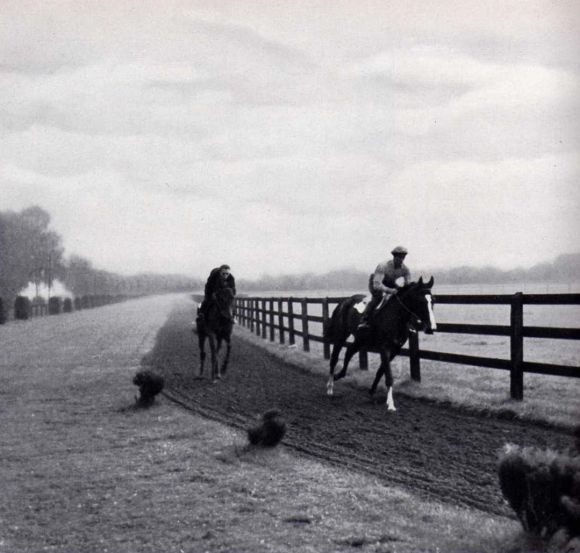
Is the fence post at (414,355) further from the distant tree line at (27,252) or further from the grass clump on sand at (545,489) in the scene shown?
the distant tree line at (27,252)

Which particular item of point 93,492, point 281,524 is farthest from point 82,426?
point 281,524

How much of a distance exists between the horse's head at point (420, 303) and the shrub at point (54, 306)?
4658 cm

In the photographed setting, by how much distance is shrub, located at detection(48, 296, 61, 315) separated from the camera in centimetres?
5175

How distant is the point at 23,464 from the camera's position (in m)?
7.00

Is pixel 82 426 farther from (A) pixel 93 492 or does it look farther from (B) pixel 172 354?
(B) pixel 172 354

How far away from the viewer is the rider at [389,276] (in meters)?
9.80

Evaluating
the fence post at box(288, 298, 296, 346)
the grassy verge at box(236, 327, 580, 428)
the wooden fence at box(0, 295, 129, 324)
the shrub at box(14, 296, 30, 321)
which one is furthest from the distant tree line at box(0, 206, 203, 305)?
the grassy verge at box(236, 327, 580, 428)

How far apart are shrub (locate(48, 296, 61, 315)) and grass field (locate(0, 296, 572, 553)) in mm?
44848

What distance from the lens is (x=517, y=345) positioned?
8.90 m

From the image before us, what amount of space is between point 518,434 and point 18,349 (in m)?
18.3

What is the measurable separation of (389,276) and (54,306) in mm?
46854

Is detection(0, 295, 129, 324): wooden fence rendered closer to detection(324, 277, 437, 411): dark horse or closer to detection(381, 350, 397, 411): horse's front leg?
detection(324, 277, 437, 411): dark horse

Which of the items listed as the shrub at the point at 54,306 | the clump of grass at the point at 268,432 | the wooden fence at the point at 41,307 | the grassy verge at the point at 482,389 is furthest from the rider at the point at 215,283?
the shrub at the point at 54,306

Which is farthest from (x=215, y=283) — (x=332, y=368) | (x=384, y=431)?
(x=384, y=431)
